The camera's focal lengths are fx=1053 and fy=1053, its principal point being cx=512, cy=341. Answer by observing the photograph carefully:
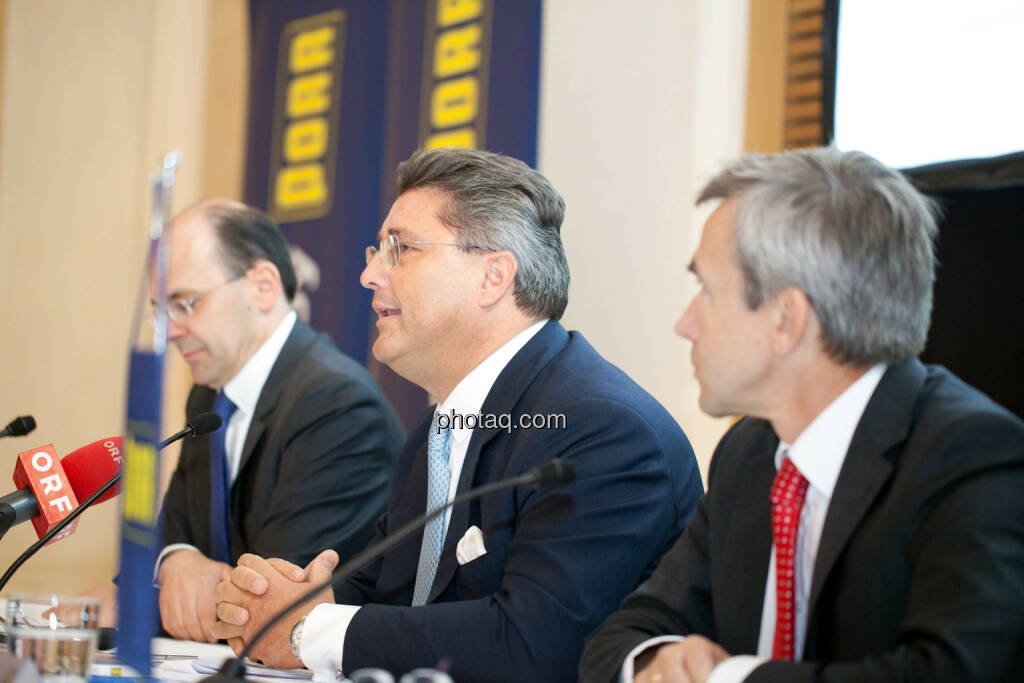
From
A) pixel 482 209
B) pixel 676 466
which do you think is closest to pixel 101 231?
pixel 482 209

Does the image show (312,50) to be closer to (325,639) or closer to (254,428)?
(254,428)

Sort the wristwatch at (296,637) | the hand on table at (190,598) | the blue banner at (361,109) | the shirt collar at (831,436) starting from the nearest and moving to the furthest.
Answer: the shirt collar at (831,436), the wristwatch at (296,637), the hand on table at (190,598), the blue banner at (361,109)

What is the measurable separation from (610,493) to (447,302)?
1.91 feet

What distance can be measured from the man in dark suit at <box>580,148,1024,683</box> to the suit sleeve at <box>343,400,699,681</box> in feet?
0.46

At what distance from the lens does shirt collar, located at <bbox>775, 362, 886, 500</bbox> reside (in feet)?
4.36

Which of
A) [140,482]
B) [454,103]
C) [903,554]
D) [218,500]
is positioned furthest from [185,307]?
[903,554]

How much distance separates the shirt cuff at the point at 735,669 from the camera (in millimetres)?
1217

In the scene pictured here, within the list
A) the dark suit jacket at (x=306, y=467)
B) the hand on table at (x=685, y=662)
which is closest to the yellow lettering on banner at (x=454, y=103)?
the dark suit jacket at (x=306, y=467)

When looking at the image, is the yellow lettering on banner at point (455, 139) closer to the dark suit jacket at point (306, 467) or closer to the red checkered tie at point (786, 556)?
the dark suit jacket at point (306, 467)

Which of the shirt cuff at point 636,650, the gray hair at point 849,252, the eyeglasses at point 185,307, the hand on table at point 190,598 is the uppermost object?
the gray hair at point 849,252

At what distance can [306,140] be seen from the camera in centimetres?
366

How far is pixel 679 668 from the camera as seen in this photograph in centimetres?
130

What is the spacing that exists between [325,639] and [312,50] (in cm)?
256

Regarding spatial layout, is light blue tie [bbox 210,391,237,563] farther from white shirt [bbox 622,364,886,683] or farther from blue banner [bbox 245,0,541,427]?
white shirt [bbox 622,364,886,683]
